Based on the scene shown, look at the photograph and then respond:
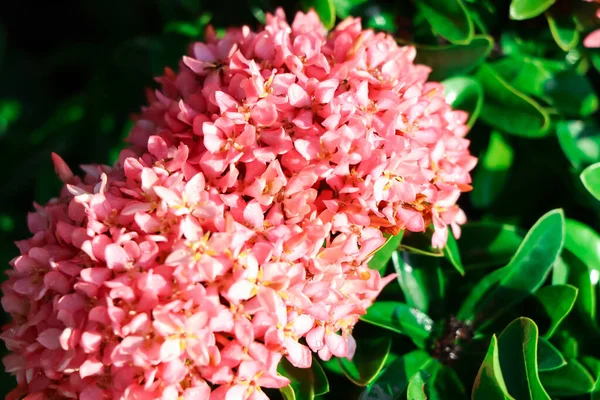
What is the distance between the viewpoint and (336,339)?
38.6 inches

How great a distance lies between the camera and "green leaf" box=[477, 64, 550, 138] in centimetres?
127

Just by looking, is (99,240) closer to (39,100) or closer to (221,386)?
(221,386)

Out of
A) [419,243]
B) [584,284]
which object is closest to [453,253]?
[419,243]

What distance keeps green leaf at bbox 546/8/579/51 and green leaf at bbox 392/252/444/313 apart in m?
0.53

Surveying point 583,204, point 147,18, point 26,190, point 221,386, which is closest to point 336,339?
point 221,386

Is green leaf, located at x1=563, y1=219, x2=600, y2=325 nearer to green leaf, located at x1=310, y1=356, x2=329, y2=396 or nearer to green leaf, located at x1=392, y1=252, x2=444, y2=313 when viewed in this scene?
green leaf, located at x1=392, y1=252, x2=444, y2=313

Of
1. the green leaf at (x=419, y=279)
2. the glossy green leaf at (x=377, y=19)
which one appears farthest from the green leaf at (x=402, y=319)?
the glossy green leaf at (x=377, y=19)

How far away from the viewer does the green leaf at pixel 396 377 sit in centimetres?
109

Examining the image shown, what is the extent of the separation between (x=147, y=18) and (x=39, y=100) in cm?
43

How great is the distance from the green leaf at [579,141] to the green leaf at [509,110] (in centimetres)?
4

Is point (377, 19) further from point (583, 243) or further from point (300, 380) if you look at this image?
point (300, 380)

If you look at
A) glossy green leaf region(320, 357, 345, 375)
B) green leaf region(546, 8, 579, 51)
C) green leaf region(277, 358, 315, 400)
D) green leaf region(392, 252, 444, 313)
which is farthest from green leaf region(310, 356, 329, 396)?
green leaf region(546, 8, 579, 51)

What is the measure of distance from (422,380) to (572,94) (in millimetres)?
701

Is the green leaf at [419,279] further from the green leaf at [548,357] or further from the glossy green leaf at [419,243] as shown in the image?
the green leaf at [548,357]
